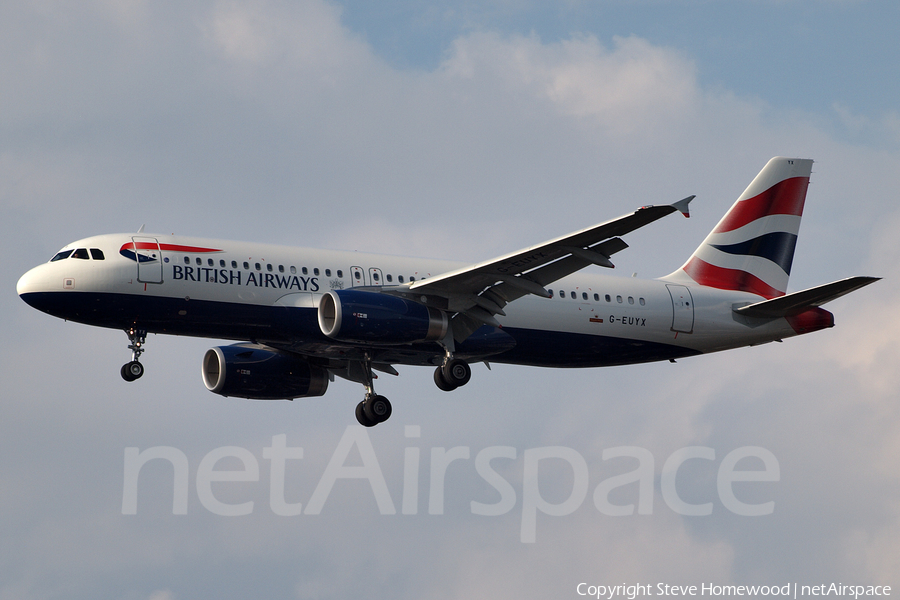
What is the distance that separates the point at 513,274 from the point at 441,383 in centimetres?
467

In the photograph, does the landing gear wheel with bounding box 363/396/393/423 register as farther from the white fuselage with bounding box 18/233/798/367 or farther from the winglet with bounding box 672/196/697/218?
the winglet with bounding box 672/196/697/218

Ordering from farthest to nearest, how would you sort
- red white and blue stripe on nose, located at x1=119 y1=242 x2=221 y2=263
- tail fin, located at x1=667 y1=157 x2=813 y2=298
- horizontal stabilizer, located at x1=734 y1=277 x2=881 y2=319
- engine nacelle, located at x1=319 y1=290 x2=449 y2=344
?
tail fin, located at x1=667 y1=157 x2=813 y2=298
horizontal stabilizer, located at x1=734 y1=277 x2=881 y2=319
red white and blue stripe on nose, located at x1=119 y1=242 x2=221 y2=263
engine nacelle, located at x1=319 y1=290 x2=449 y2=344

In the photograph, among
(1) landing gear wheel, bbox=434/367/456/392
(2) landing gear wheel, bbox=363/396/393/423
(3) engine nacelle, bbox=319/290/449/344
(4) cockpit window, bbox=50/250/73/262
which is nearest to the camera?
(3) engine nacelle, bbox=319/290/449/344

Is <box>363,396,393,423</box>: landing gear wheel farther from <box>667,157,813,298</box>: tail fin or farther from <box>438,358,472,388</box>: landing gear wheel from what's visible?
<box>667,157,813,298</box>: tail fin

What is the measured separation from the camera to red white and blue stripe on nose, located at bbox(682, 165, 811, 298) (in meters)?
46.4

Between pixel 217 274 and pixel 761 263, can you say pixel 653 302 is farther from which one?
pixel 217 274

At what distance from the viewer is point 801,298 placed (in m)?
41.6

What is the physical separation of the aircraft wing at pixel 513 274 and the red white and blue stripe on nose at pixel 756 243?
10.6 meters

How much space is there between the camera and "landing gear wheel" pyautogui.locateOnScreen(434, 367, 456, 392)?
3944cm

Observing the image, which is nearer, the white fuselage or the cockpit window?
the white fuselage

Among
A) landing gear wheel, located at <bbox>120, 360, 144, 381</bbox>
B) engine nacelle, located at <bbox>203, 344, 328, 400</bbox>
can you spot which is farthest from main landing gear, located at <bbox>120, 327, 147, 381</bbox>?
engine nacelle, located at <bbox>203, 344, 328, 400</bbox>

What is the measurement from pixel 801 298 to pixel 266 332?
17698 mm

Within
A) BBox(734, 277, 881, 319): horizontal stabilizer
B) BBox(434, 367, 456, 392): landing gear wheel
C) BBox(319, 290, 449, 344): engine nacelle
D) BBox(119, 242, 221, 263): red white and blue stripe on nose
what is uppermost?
BBox(119, 242, 221, 263): red white and blue stripe on nose

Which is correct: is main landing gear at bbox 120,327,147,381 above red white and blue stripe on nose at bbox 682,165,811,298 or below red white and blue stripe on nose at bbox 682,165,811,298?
below
